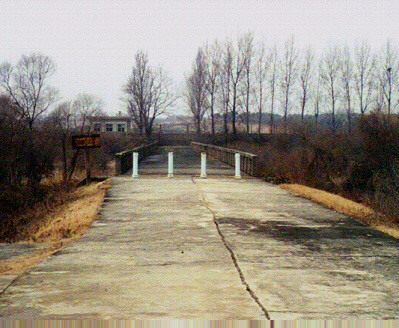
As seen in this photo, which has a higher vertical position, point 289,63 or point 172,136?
point 289,63

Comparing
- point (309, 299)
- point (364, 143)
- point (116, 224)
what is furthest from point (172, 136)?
point (309, 299)

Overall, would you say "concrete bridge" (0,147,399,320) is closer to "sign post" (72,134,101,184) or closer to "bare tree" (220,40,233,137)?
"sign post" (72,134,101,184)

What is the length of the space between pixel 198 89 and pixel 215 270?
69.4m

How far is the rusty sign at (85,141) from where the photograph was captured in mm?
18859

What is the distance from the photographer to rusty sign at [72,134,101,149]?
18859 millimetres

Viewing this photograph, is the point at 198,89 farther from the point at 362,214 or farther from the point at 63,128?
the point at 362,214

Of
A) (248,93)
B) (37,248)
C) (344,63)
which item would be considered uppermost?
(344,63)

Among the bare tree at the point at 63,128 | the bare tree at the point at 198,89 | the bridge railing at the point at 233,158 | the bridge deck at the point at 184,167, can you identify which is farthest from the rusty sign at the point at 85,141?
the bare tree at the point at 198,89

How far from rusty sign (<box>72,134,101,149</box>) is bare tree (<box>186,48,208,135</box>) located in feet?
174

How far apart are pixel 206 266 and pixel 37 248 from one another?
3468 millimetres

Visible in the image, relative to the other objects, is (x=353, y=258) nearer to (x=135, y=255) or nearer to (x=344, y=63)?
(x=135, y=255)

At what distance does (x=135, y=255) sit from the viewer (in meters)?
7.10

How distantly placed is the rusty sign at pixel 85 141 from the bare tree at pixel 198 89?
174 ft

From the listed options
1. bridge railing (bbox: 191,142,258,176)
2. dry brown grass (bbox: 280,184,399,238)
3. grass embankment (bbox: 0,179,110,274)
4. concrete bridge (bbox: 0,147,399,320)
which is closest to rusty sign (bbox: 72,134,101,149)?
grass embankment (bbox: 0,179,110,274)
